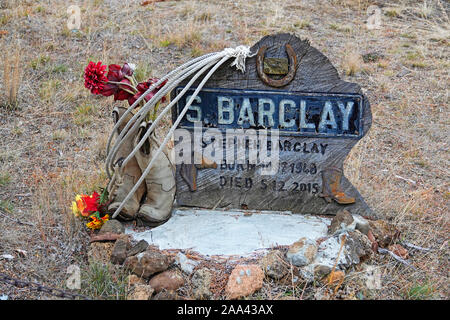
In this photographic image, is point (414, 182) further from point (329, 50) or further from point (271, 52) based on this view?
point (329, 50)

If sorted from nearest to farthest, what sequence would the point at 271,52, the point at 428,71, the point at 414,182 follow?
1. the point at 271,52
2. the point at 414,182
3. the point at 428,71

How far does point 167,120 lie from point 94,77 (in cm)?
197

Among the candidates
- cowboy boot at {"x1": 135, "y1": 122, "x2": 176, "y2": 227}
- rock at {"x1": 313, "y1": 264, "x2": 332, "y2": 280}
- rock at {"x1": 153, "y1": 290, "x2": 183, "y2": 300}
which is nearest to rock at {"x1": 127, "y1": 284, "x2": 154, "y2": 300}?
rock at {"x1": 153, "y1": 290, "x2": 183, "y2": 300}

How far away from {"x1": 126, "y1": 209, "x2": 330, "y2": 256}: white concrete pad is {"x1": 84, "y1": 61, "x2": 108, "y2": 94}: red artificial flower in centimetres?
99

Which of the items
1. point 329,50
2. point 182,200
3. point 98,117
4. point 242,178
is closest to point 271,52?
point 242,178

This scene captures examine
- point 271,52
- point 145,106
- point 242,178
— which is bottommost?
point 242,178

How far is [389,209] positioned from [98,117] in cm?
305

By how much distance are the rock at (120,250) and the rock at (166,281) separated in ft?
0.87

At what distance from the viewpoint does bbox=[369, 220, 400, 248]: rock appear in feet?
11.5

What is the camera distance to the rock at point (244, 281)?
9.82 ft

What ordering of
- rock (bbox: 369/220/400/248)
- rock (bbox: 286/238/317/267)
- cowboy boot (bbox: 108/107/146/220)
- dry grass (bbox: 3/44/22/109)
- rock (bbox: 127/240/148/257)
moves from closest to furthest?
rock (bbox: 286/238/317/267) < rock (bbox: 127/240/148/257) < rock (bbox: 369/220/400/248) < cowboy boot (bbox: 108/107/146/220) < dry grass (bbox: 3/44/22/109)

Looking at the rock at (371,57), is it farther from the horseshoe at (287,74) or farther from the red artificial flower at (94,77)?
the red artificial flower at (94,77)

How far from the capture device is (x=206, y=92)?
3686mm

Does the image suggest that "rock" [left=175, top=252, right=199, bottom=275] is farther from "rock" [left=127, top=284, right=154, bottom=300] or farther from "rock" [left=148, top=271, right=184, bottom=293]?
"rock" [left=127, top=284, right=154, bottom=300]
